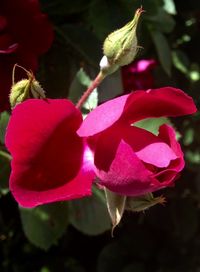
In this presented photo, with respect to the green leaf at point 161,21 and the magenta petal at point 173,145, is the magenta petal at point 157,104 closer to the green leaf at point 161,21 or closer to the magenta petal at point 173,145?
the magenta petal at point 173,145

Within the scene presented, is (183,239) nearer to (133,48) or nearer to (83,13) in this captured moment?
(83,13)

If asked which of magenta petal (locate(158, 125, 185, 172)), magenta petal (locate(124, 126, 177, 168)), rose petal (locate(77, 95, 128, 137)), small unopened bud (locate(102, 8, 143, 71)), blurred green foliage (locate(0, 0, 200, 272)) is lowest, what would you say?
blurred green foliage (locate(0, 0, 200, 272))

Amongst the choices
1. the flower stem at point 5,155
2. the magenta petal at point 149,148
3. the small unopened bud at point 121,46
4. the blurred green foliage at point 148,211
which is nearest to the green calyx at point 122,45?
the small unopened bud at point 121,46

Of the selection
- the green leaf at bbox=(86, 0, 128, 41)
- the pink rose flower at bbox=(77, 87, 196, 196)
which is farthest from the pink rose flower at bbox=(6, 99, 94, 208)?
the green leaf at bbox=(86, 0, 128, 41)

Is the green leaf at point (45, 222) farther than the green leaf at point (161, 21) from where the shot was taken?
No

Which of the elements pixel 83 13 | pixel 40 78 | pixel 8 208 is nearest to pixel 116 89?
pixel 40 78

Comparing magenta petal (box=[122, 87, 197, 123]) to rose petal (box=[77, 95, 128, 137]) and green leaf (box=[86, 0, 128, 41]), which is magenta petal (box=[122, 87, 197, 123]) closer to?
rose petal (box=[77, 95, 128, 137])
